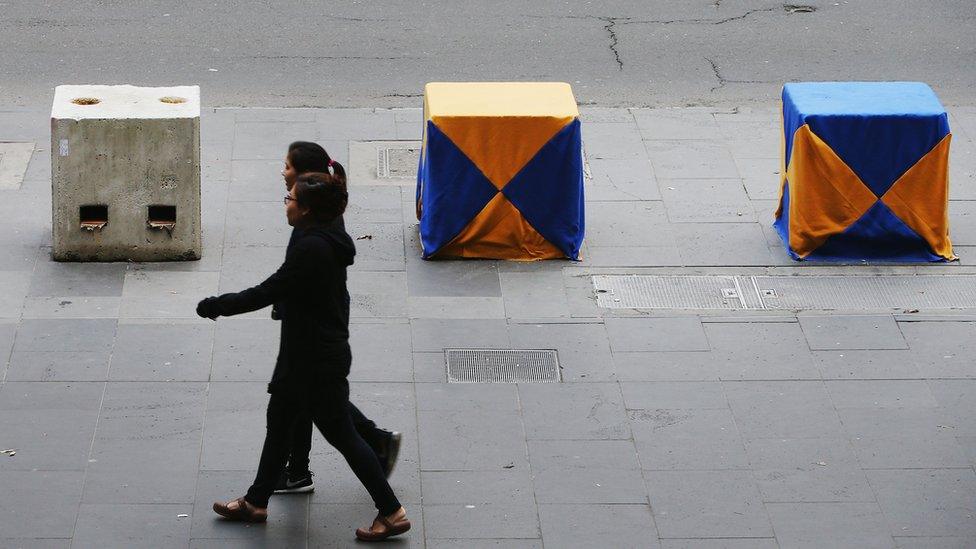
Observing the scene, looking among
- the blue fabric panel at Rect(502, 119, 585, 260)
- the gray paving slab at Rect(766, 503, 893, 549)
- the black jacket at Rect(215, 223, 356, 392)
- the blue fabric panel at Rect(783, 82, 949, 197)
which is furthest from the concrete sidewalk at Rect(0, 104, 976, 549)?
the black jacket at Rect(215, 223, 356, 392)

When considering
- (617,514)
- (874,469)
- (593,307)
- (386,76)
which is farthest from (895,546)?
(386,76)

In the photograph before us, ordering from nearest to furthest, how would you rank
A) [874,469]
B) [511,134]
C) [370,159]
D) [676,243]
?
[874,469]
[511,134]
[676,243]
[370,159]

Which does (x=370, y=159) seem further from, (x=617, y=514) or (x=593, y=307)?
(x=617, y=514)

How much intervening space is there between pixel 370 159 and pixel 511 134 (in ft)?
6.62

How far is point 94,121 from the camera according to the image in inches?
347

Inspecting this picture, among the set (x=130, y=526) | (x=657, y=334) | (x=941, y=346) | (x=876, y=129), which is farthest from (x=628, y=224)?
(x=130, y=526)

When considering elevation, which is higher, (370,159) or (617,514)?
(617,514)

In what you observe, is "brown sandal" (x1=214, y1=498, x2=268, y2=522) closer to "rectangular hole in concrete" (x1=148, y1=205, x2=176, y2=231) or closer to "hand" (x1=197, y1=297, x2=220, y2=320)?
"hand" (x1=197, y1=297, x2=220, y2=320)

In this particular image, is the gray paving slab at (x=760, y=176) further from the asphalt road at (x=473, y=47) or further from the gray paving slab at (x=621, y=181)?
the asphalt road at (x=473, y=47)

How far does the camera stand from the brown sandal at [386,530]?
6547 mm

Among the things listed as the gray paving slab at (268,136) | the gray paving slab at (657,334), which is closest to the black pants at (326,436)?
the gray paving slab at (657,334)

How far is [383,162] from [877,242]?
3.76m

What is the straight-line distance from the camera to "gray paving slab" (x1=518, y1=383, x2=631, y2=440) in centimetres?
754

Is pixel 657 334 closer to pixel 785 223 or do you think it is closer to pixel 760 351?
pixel 760 351
